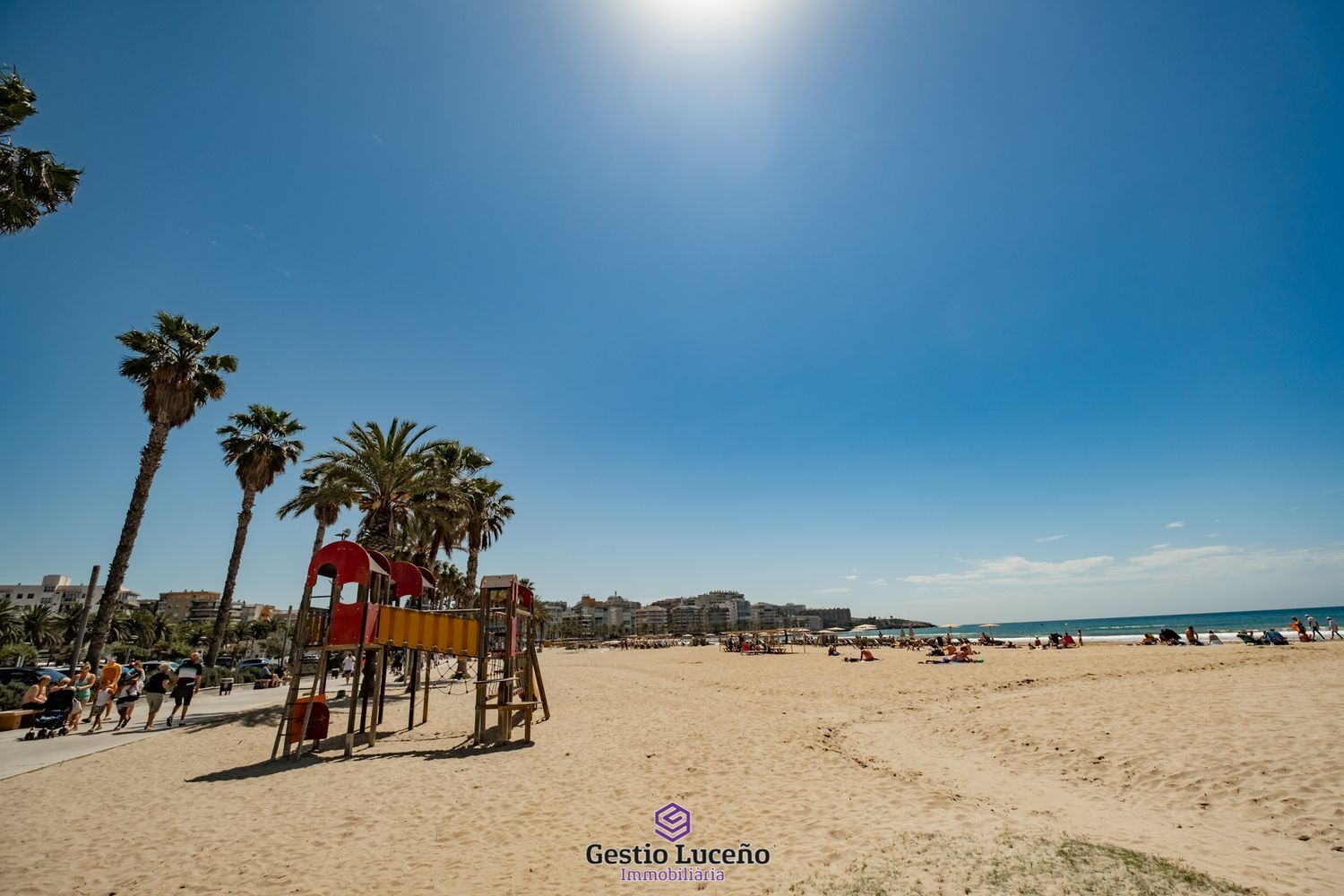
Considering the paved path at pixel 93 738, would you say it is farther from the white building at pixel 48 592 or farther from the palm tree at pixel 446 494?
the white building at pixel 48 592

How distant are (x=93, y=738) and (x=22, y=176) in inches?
533

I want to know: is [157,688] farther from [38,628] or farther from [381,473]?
[38,628]

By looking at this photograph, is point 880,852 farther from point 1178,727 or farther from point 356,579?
point 356,579

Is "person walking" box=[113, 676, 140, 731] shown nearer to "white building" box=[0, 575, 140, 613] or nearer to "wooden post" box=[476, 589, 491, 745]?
"wooden post" box=[476, 589, 491, 745]

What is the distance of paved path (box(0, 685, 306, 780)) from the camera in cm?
1174

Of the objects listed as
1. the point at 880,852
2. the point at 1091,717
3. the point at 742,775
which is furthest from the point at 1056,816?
the point at 1091,717

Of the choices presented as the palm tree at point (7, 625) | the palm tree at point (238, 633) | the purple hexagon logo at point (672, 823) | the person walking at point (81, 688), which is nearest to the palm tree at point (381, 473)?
the person walking at point (81, 688)

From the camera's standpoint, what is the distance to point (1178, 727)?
495 inches

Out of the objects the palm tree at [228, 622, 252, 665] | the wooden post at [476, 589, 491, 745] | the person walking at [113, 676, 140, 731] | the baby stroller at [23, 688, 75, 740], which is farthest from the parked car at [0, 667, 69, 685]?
the palm tree at [228, 622, 252, 665]

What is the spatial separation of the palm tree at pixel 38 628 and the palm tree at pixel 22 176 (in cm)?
7509

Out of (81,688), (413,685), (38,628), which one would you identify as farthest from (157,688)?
(38,628)

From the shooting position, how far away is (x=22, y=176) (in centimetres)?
1064

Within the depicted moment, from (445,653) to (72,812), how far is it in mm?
7300

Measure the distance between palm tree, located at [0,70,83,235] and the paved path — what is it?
10.6m
